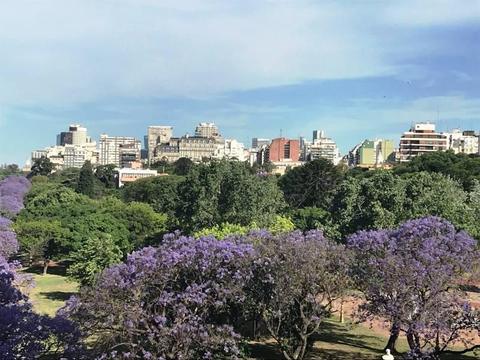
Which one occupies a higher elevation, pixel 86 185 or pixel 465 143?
pixel 465 143

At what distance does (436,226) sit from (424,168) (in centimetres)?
4600

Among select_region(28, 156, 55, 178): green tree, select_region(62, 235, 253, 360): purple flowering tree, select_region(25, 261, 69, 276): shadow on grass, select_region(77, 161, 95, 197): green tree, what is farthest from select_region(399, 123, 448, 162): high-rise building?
select_region(62, 235, 253, 360): purple flowering tree

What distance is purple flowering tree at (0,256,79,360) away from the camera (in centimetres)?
1091

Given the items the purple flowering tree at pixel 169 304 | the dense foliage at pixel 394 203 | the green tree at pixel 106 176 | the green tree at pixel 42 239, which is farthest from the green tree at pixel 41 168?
the purple flowering tree at pixel 169 304

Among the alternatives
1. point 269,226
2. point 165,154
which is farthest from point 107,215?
point 165,154

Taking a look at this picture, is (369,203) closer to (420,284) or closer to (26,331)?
(420,284)

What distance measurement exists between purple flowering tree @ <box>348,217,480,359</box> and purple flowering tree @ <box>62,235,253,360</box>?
11.0 ft

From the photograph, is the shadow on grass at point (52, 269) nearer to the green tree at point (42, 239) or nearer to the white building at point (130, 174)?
the green tree at point (42, 239)

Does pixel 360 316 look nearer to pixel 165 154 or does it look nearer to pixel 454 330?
pixel 454 330

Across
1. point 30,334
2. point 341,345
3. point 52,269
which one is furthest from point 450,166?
point 30,334

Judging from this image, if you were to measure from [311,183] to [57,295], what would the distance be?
35.7 meters

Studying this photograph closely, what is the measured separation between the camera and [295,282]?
1423 cm

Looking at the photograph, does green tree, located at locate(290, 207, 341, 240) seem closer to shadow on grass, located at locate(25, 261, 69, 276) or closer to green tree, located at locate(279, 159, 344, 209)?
green tree, located at locate(279, 159, 344, 209)

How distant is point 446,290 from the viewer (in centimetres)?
1481
